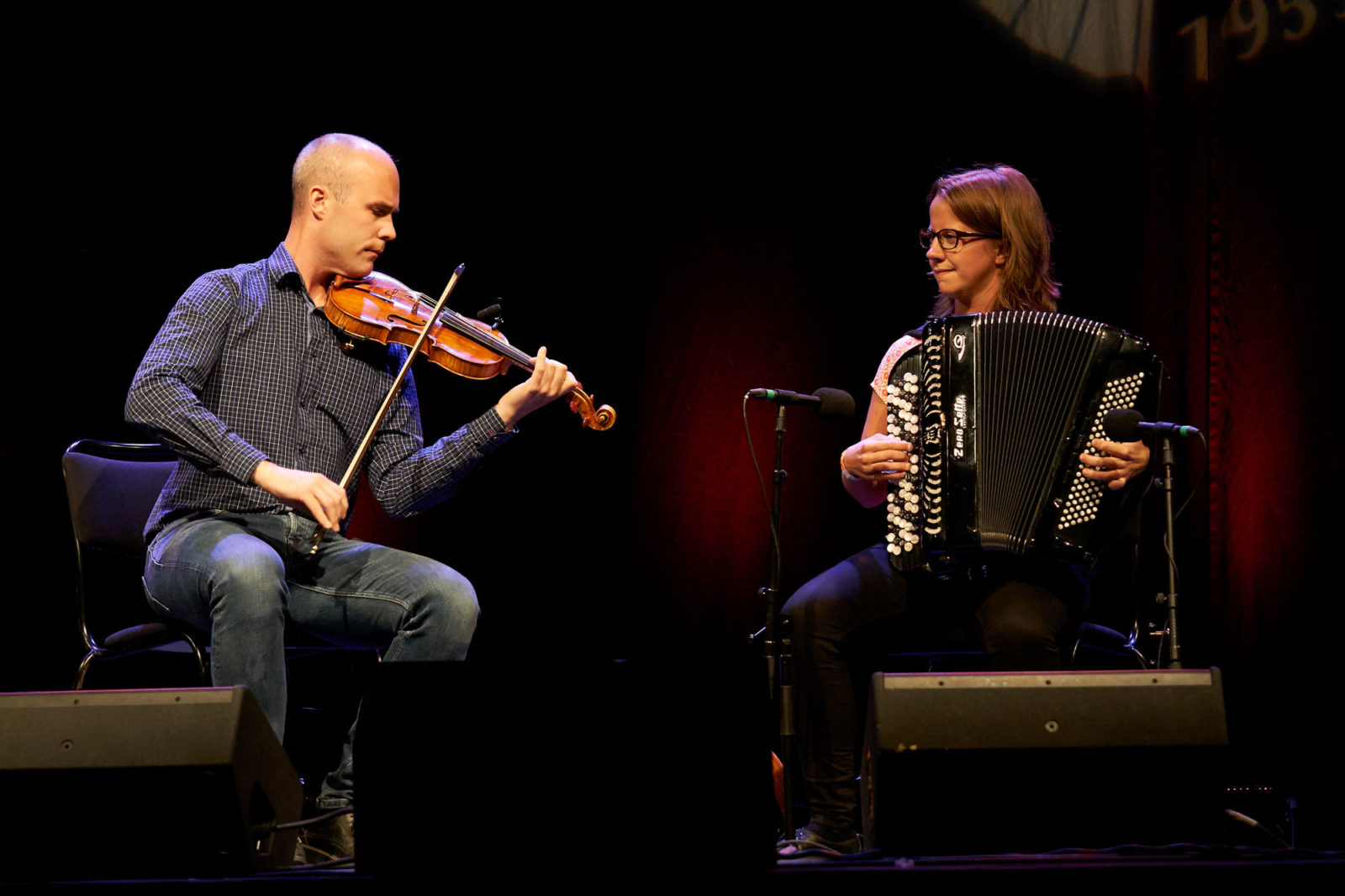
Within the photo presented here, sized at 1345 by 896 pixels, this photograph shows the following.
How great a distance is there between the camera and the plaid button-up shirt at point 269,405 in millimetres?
2508

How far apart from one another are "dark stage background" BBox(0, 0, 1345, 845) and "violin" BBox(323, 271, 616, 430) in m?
0.82

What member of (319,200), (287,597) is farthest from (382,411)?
(319,200)

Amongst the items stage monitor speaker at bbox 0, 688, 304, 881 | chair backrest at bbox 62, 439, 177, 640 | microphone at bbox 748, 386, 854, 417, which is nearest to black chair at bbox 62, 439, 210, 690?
chair backrest at bbox 62, 439, 177, 640

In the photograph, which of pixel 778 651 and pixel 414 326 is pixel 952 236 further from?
pixel 414 326

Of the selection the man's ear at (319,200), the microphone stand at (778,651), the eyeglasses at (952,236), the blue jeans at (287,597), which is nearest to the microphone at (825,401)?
the microphone stand at (778,651)

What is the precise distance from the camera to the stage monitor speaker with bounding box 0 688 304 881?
1.84m

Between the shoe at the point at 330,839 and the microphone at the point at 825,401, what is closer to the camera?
the shoe at the point at 330,839

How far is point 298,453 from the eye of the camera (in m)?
2.73

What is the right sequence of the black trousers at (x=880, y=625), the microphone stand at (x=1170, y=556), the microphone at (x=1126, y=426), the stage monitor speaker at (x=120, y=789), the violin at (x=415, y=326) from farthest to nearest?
the violin at (x=415, y=326), the black trousers at (x=880, y=625), the microphone at (x=1126, y=426), the microphone stand at (x=1170, y=556), the stage monitor speaker at (x=120, y=789)

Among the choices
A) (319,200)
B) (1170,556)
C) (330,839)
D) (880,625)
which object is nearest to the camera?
(1170,556)

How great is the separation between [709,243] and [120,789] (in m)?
2.43

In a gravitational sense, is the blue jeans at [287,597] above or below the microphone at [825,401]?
below

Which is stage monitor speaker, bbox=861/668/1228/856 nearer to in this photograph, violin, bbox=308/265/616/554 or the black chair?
violin, bbox=308/265/616/554

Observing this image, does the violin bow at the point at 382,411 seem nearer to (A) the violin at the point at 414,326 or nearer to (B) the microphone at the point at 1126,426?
(A) the violin at the point at 414,326
